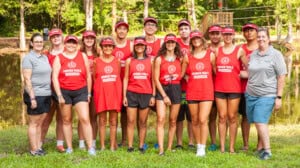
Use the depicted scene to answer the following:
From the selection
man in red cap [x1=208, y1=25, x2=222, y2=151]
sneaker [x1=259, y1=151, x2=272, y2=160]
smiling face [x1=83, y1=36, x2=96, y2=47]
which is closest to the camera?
sneaker [x1=259, y1=151, x2=272, y2=160]

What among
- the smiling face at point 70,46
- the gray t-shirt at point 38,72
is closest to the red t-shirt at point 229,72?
the smiling face at point 70,46

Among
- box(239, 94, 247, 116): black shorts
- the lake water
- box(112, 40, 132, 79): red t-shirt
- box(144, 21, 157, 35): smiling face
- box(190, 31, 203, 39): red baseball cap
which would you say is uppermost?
box(144, 21, 157, 35): smiling face

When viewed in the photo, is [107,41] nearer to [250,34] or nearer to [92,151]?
[92,151]

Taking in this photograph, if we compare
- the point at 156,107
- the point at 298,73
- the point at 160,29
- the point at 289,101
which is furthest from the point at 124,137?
the point at 160,29

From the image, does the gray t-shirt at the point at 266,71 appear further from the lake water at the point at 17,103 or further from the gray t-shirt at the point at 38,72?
the lake water at the point at 17,103

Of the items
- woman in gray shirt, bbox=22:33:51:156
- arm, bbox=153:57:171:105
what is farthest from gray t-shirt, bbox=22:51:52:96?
arm, bbox=153:57:171:105

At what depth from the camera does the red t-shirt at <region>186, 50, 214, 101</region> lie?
7.28 m

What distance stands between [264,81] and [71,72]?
2.91m

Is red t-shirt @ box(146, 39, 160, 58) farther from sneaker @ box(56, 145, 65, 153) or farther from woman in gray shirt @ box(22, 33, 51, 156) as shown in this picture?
sneaker @ box(56, 145, 65, 153)

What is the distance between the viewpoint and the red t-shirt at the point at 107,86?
7547 millimetres

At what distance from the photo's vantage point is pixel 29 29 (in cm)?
4188

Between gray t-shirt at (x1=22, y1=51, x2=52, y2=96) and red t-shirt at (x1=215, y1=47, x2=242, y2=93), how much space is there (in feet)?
8.69

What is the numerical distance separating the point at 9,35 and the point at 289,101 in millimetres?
29936

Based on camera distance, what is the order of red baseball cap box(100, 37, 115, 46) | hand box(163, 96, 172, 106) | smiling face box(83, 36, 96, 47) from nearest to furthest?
hand box(163, 96, 172, 106)
red baseball cap box(100, 37, 115, 46)
smiling face box(83, 36, 96, 47)
